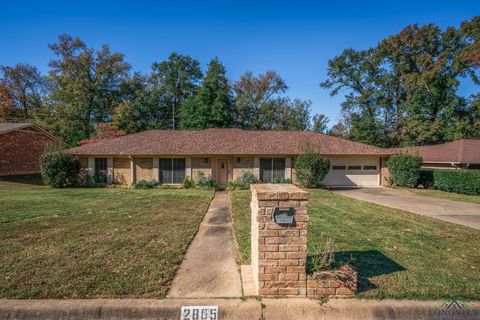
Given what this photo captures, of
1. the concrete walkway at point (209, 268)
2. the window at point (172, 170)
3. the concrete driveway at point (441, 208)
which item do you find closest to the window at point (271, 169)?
the window at point (172, 170)

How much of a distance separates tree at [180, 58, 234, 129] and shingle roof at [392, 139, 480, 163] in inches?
678

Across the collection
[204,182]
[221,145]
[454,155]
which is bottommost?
[204,182]

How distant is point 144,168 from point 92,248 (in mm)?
11042

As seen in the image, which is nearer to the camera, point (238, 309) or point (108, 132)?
point (238, 309)

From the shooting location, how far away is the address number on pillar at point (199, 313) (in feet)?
9.57

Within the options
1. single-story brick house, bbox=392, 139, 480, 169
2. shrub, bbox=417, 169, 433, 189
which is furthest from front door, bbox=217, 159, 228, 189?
shrub, bbox=417, 169, 433, 189

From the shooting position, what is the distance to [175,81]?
3425cm

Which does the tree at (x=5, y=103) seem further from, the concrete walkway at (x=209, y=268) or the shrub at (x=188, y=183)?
the concrete walkway at (x=209, y=268)

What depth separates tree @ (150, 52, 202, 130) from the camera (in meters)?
33.1

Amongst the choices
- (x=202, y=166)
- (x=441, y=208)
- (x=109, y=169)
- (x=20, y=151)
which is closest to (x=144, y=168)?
(x=109, y=169)

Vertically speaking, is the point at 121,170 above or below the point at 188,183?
above

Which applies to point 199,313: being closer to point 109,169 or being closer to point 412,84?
point 109,169

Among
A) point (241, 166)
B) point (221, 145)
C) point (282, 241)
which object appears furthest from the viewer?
point (221, 145)

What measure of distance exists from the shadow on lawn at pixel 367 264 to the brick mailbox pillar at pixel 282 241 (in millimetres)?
930
